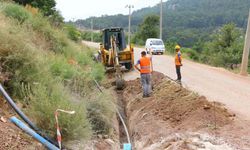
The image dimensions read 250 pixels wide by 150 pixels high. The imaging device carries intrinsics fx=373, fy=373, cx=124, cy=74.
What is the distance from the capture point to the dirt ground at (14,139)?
6.63 meters

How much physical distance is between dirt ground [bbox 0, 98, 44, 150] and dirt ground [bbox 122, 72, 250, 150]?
134 inches

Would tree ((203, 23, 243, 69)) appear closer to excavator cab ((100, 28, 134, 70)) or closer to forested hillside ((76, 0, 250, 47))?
excavator cab ((100, 28, 134, 70))

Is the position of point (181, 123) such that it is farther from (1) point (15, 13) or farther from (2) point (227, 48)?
(2) point (227, 48)

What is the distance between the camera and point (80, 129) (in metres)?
8.30

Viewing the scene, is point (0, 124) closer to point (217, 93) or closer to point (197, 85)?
point (217, 93)

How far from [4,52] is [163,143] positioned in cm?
470

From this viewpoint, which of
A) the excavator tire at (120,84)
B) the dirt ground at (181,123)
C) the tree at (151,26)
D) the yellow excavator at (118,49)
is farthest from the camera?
the tree at (151,26)

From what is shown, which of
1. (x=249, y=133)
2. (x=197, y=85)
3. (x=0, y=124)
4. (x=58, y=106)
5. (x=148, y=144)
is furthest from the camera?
(x=197, y=85)

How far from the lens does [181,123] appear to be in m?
11.2

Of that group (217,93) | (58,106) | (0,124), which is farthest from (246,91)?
(0,124)

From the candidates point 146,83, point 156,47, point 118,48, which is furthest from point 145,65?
point 156,47

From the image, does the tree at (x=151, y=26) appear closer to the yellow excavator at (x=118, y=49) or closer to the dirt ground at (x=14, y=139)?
the yellow excavator at (x=118, y=49)

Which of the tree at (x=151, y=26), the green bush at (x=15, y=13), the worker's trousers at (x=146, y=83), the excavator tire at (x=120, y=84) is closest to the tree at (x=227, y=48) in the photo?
the tree at (x=151, y=26)

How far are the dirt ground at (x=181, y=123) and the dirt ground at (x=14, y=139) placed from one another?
11.1ft
